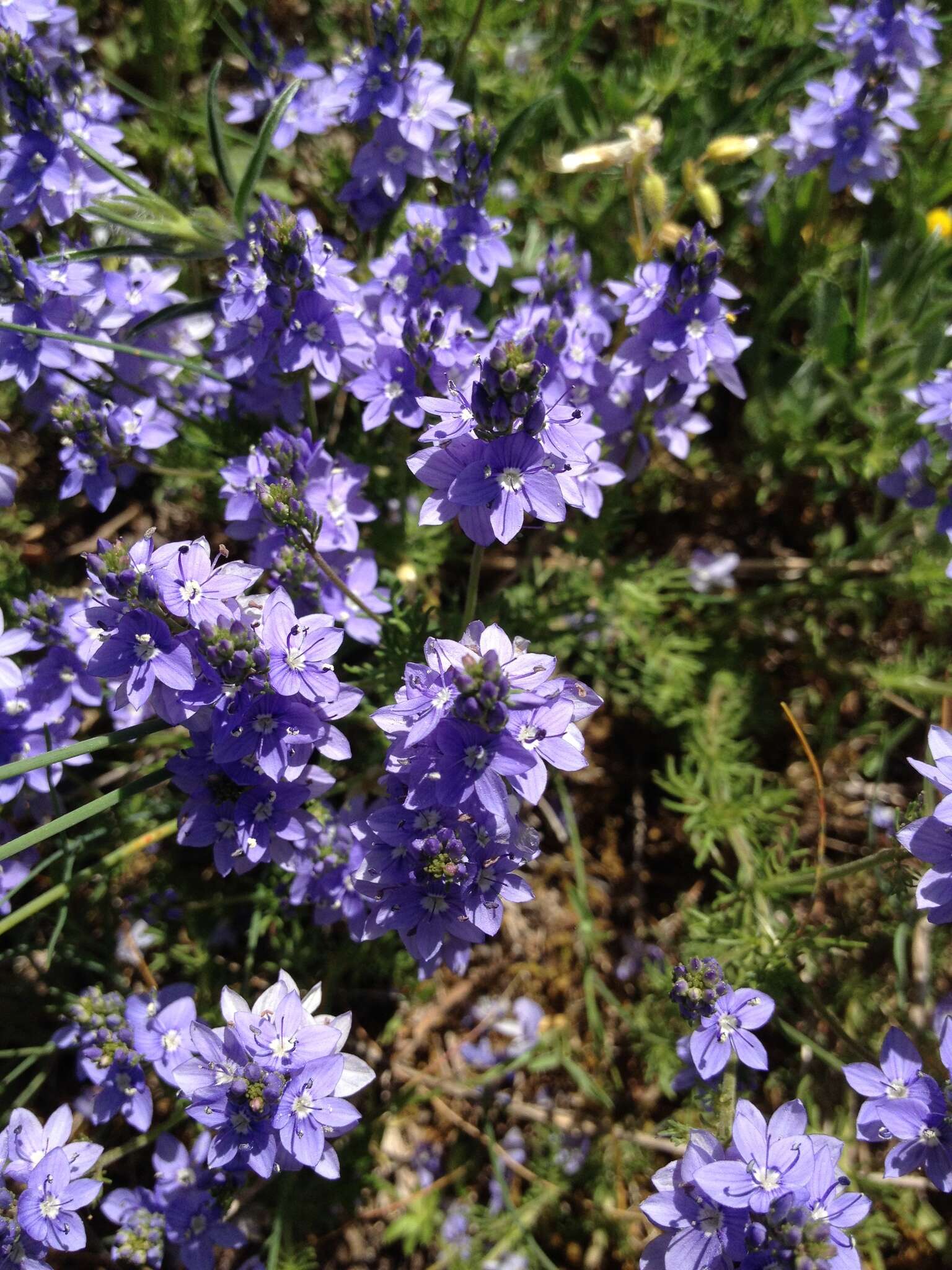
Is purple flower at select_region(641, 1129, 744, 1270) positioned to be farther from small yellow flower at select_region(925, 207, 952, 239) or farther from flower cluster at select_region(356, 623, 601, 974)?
small yellow flower at select_region(925, 207, 952, 239)

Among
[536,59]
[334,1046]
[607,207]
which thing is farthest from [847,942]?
[536,59]

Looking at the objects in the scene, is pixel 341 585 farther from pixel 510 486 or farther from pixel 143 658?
pixel 510 486

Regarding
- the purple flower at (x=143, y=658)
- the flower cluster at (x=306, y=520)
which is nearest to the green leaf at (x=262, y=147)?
the flower cluster at (x=306, y=520)

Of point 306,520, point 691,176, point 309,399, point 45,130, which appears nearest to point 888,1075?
point 306,520

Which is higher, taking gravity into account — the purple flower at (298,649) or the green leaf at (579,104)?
the green leaf at (579,104)

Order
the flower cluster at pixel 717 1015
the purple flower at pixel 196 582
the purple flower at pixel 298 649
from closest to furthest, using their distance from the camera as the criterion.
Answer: the purple flower at pixel 196 582 < the purple flower at pixel 298 649 < the flower cluster at pixel 717 1015

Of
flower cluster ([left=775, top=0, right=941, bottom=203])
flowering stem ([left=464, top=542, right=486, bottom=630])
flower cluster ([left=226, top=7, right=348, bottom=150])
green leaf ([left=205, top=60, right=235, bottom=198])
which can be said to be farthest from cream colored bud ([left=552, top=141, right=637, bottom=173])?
flowering stem ([left=464, top=542, right=486, bottom=630])

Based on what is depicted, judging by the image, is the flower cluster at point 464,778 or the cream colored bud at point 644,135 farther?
the cream colored bud at point 644,135

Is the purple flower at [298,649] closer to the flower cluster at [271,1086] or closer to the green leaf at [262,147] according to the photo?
the flower cluster at [271,1086]
